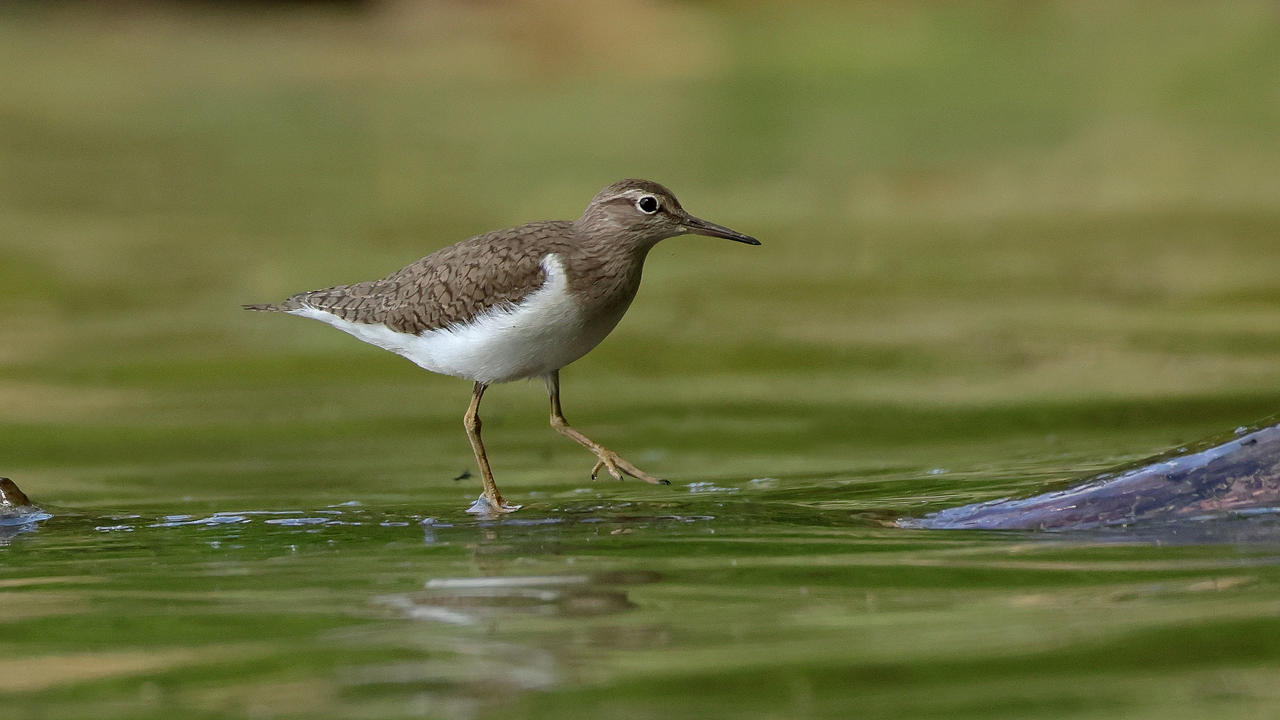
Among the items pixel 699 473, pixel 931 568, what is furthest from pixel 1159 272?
pixel 931 568

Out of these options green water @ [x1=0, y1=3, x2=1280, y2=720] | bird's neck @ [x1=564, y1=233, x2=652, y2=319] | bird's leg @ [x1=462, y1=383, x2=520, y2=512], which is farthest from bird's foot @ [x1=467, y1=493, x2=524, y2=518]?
bird's neck @ [x1=564, y1=233, x2=652, y2=319]

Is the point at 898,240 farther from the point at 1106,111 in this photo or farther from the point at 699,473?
the point at 699,473

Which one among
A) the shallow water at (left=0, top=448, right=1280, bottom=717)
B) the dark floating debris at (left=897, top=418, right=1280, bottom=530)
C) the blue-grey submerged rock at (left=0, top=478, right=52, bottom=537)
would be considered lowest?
the shallow water at (left=0, top=448, right=1280, bottom=717)

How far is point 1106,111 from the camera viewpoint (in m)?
20.6

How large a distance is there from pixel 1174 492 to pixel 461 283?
2.69m

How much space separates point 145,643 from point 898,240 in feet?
37.2

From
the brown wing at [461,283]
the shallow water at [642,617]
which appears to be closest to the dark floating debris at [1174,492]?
the shallow water at [642,617]

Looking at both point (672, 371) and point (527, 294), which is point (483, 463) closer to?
point (527, 294)

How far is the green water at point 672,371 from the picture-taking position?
4.02 m

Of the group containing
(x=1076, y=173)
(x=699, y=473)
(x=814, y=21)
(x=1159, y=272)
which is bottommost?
(x=699, y=473)

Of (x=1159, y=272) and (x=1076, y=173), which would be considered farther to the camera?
(x=1076, y=173)

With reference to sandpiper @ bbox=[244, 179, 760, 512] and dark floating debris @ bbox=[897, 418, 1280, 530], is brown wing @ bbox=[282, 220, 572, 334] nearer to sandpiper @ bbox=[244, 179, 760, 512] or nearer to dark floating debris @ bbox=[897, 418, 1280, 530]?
sandpiper @ bbox=[244, 179, 760, 512]

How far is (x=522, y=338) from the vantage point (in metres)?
6.56

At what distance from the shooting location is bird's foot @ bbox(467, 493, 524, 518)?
6.30 meters
